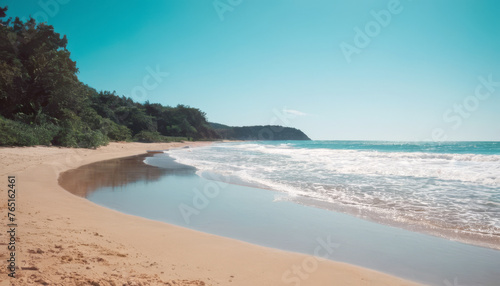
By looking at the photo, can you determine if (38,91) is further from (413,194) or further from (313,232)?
(413,194)

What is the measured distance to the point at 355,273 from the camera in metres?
3.13

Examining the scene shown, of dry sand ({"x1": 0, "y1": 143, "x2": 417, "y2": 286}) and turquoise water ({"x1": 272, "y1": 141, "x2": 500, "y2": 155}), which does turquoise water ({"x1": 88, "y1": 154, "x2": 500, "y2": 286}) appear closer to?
dry sand ({"x1": 0, "y1": 143, "x2": 417, "y2": 286})

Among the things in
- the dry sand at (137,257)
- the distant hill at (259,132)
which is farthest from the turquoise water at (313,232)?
the distant hill at (259,132)

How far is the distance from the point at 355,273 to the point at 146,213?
4.21 m

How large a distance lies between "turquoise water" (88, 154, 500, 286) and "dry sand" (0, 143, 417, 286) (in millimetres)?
417

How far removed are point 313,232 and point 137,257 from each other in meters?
2.90

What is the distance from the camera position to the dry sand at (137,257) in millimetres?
2479

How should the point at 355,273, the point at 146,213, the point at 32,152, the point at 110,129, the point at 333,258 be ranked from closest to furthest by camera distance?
the point at 355,273, the point at 333,258, the point at 146,213, the point at 32,152, the point at 110,129

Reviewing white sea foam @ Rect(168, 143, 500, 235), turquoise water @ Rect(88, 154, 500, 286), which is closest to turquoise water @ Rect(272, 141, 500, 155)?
white sea foam @ Rect(168, 143, 500, 235)

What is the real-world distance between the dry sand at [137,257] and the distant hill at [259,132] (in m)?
104

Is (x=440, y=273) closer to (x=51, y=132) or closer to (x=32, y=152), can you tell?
(x=32, y=152)

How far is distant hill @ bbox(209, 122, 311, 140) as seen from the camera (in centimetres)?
12218

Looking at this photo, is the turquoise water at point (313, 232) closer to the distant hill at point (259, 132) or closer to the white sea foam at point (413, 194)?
the white sea foam at point (413, 194)

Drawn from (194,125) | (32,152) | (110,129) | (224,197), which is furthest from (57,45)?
(194,125)
